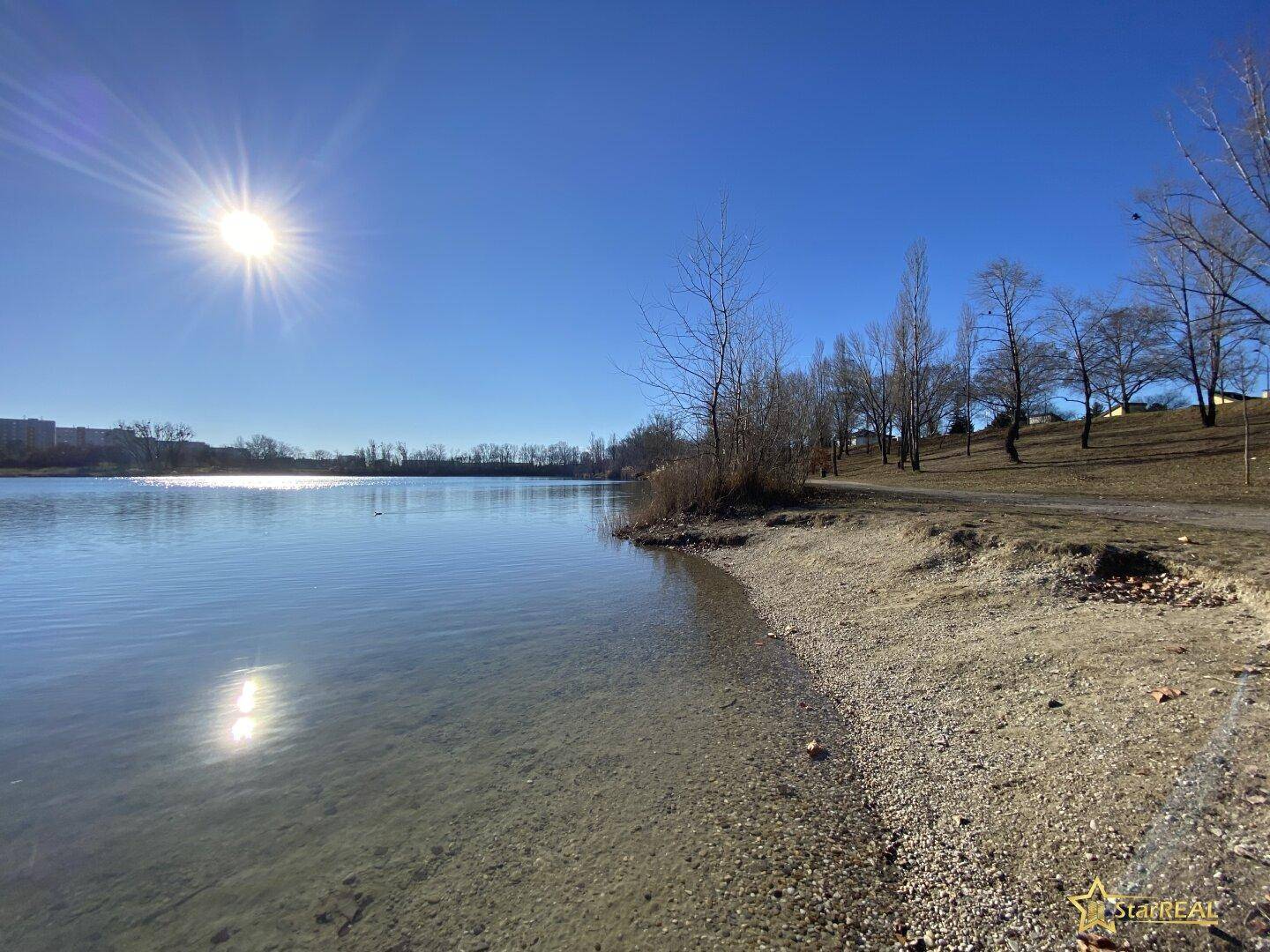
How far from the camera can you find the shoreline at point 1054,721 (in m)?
2.78

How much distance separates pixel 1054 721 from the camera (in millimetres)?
4293

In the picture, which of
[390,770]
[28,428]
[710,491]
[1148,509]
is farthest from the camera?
[28,428]

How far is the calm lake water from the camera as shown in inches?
123

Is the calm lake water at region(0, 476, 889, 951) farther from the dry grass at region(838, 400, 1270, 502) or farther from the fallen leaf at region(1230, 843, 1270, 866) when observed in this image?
the dry grass at region(838, 400, 1270, 502)

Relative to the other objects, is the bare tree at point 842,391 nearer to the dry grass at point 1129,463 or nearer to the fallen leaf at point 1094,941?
the dry grass at point 1129,463


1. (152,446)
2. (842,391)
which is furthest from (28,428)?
(842,391)

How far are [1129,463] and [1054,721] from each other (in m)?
30.7

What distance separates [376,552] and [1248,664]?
60.0 ft

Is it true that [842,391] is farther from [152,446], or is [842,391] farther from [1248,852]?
[152,446]

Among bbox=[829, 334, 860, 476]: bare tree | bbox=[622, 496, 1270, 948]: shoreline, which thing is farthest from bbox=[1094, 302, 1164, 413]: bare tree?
bbox=[622, 496, 1270, 948]: shoreline

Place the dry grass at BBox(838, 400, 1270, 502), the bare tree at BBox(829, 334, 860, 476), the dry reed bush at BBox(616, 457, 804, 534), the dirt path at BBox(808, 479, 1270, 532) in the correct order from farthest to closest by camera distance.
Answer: the bare tree at BBox(829, 334, 860, 476)
the dry reed bush at BBox(616, 457, 804, 534)
the dry grass at BBox(838, 400, 1270, 502)
the dirt path at BBox(808, 479, 1270, 532)

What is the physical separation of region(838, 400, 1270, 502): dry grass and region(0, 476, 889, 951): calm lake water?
17.7 metres

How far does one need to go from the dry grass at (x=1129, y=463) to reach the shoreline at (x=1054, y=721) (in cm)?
1232

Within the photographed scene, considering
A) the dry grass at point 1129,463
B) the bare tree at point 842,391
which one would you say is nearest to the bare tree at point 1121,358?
the dry grass at point 1129,463
